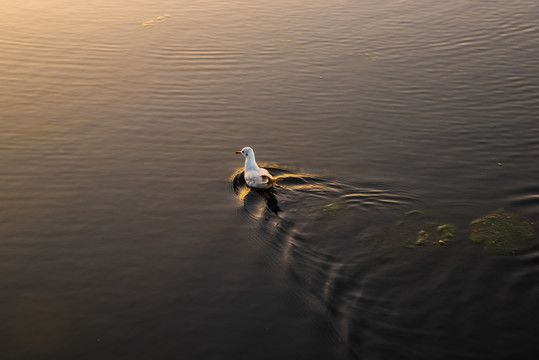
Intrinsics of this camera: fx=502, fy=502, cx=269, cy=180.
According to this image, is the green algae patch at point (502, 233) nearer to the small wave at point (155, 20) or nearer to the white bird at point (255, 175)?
the white bird at point (255, 175)

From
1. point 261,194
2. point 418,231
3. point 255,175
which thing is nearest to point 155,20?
point 255,175

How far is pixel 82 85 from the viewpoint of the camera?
52.9 feet

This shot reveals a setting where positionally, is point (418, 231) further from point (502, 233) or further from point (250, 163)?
point (250, 163)

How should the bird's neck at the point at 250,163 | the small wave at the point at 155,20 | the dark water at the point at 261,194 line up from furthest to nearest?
the small wave at the point at 155,20, the bird's neck at the point at 250,163, the dark water at the point at 261,194

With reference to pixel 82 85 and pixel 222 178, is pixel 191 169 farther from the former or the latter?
pixel 82 85

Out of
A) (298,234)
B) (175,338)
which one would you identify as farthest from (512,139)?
(175,338)

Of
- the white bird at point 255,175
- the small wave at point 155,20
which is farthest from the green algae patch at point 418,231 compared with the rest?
the small wave at point 155,20

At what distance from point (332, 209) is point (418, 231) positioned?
1.78m

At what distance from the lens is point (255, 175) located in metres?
11.2

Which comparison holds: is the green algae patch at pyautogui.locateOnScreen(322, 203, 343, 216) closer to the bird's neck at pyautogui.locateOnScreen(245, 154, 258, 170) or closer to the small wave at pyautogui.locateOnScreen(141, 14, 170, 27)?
the bird's neck at pyautogui.locateOnScreen(245, 154, 258, 170)

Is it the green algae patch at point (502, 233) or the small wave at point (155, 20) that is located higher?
the small wave at point (155, 20)

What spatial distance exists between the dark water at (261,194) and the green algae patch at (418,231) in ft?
0.61

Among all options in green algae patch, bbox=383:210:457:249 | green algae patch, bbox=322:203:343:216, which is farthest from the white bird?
green algae patch, bbox=383:210:457:249

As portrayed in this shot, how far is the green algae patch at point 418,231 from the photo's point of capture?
962cm
